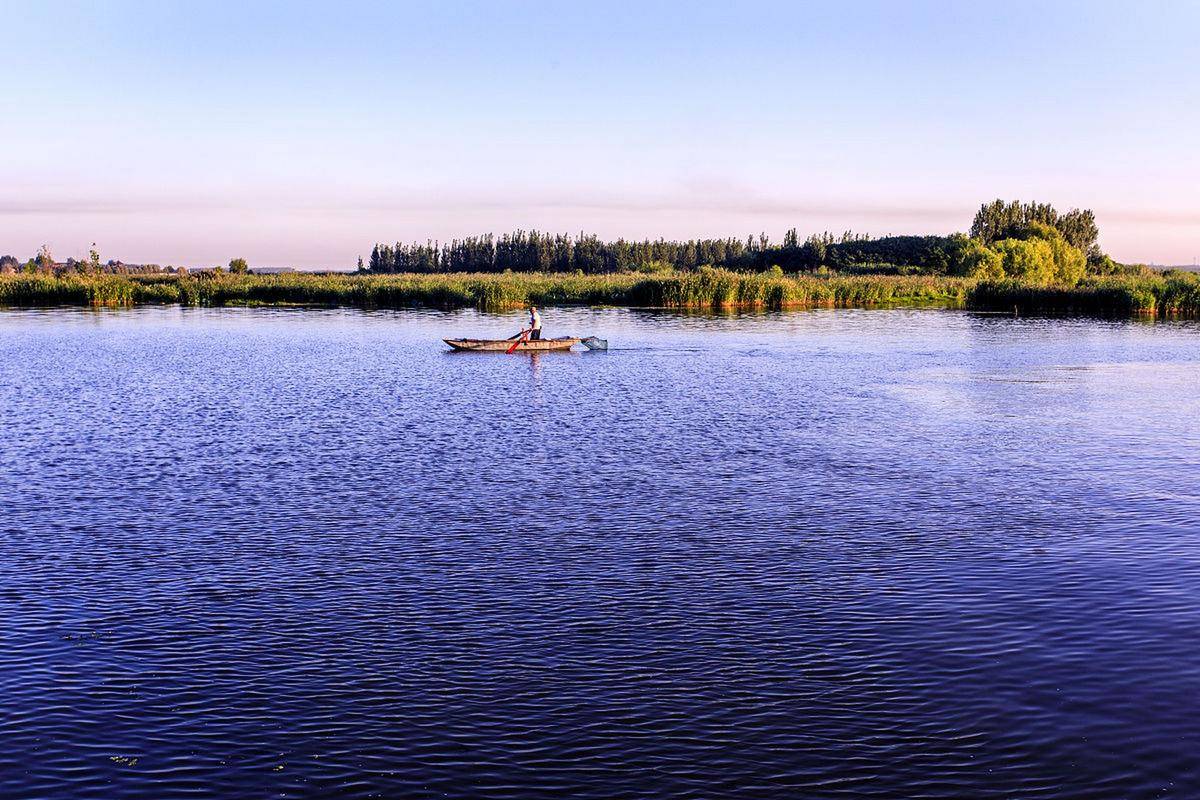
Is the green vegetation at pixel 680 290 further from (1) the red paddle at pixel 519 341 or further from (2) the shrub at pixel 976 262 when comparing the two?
(1) the red paddle at pixel 519 341

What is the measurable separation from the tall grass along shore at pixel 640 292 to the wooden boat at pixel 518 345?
1390 inches

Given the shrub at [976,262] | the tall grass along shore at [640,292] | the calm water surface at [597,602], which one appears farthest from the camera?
the shrub at [976,262]

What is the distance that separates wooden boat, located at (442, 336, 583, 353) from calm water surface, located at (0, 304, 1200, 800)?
16.4 m

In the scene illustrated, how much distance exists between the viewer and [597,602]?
13.4m

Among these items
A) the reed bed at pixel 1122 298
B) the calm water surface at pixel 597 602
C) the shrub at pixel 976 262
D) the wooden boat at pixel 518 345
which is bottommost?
the calm water surface at pixel 597 602

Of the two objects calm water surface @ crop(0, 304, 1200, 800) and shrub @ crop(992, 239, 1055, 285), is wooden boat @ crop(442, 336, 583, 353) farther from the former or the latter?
shrub @ crop(992, 239, 1055, 285)

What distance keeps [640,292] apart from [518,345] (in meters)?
42.3

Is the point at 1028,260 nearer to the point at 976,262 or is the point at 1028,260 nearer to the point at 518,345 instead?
the point at 976,262

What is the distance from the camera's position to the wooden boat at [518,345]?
4622 cm

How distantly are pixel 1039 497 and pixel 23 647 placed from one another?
15280 millimetres

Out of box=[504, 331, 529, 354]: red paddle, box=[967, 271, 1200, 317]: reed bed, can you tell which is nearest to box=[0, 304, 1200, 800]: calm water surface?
box=[504, 331, 529, 354]: red paddle

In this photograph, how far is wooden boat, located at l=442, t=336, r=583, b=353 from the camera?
46219mm

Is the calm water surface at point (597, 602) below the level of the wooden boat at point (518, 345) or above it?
below

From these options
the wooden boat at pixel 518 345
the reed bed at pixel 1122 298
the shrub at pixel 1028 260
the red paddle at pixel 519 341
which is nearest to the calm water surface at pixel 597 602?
the wooden boat at pixel 518 345
